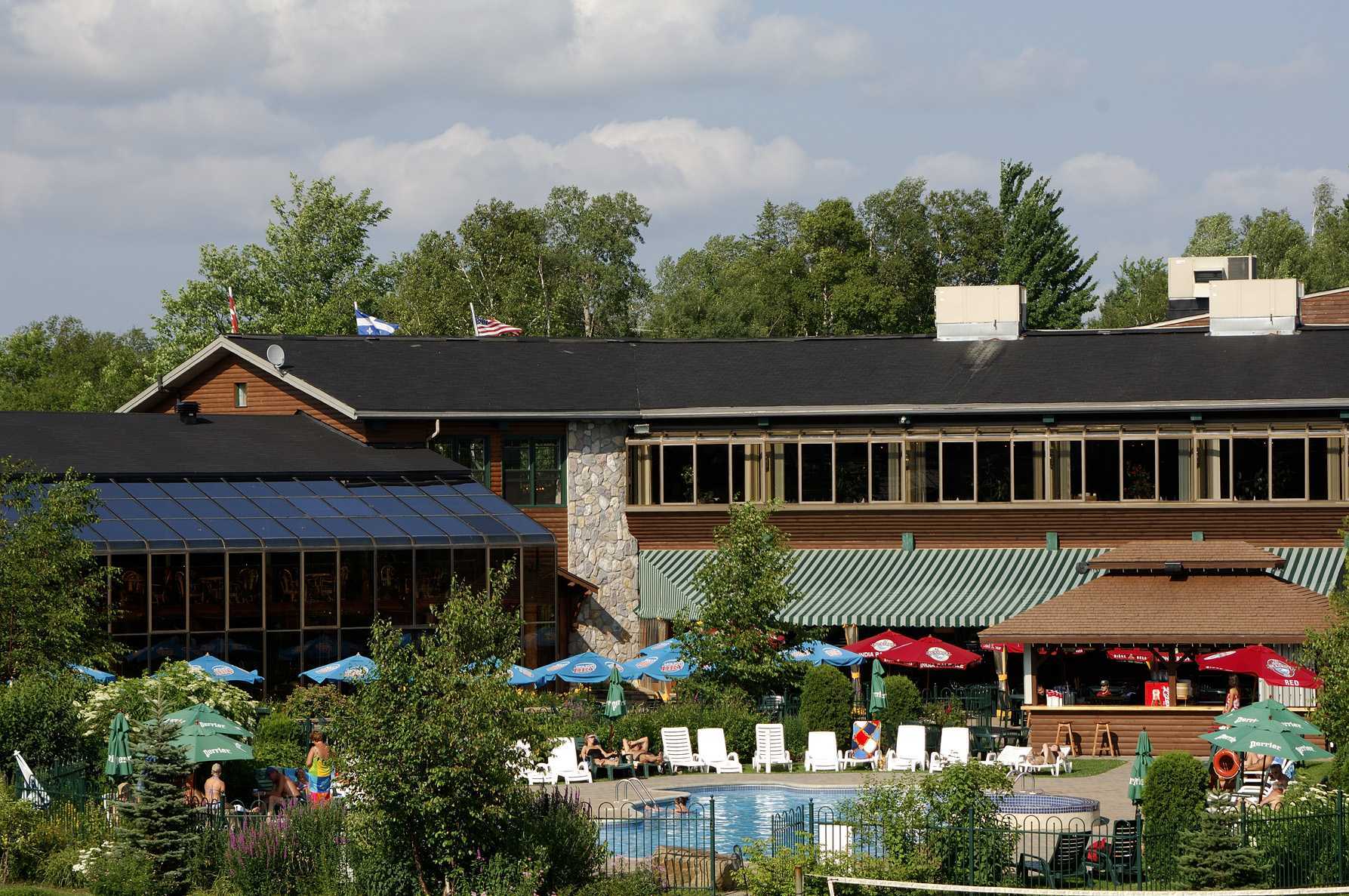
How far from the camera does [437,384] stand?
4141 centimetres

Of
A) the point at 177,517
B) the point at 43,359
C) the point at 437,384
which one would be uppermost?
the point at 43,359

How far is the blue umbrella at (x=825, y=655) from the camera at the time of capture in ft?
110

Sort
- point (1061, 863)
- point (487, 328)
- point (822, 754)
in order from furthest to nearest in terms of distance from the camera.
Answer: point (487, 328), point (822, 754), point (1061, 863)

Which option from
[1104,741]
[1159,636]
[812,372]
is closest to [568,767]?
[1104,741]

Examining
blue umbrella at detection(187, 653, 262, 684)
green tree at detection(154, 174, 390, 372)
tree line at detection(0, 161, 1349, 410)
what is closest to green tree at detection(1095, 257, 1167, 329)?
tree line at detection(0, 161, 1349, 410)

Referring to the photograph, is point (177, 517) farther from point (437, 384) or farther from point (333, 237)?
point (333, 237)

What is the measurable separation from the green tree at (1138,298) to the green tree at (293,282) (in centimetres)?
3160

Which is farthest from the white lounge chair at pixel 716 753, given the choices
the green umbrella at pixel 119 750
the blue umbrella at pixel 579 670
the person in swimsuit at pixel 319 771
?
the green umbrella at pixel 119 750

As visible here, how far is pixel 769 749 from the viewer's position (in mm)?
30078

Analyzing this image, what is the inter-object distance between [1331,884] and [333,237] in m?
59.8

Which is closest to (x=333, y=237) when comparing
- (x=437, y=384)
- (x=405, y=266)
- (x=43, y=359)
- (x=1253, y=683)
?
(x=405, y=266)

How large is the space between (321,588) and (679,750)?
8.74 m

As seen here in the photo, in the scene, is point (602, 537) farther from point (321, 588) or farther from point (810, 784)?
point (810, 784)

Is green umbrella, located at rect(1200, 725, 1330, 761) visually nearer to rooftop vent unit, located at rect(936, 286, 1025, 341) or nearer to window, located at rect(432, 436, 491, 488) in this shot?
rooftop vent unit, located at rect(936, 286, 1025, 341)
